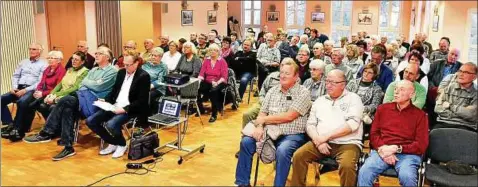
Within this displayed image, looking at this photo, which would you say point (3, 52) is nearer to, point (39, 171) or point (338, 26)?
point (39, 171)

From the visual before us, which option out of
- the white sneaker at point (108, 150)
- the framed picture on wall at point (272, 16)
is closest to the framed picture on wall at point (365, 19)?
the framed picture on wall at point (272, 16)

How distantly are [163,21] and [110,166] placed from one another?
622 cm

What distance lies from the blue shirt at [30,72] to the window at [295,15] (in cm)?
974

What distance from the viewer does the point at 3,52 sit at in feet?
21.4

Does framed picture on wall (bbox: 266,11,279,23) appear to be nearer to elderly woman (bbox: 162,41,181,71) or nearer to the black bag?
elderly woman (bbox: 162,41,181,71)

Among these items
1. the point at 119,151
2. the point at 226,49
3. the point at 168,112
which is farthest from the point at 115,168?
the point at 226,49

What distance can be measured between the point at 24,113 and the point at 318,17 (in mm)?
10843

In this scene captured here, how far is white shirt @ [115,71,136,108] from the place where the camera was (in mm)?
4377

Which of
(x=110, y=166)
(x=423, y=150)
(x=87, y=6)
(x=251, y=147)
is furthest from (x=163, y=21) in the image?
(x=423, y=150)

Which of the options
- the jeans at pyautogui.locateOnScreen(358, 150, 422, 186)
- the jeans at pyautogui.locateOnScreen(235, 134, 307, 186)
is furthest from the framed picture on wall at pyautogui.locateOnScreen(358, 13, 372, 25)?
the jeans at pyautogui.locateOnScreen(358, 150, 422, 186)

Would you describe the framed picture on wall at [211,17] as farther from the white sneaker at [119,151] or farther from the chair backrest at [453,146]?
the chair backrest at [453,146]

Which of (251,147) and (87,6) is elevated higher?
(87,6)

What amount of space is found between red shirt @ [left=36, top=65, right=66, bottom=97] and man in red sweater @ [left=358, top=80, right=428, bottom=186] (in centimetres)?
362

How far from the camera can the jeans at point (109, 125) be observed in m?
4.20
